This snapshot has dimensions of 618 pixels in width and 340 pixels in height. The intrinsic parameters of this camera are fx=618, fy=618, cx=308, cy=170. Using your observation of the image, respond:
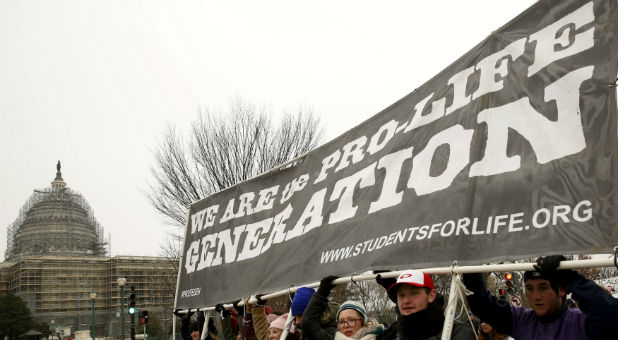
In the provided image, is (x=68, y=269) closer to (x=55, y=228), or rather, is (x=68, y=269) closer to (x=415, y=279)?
(x=55, y=228)

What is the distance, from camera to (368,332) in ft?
13.6

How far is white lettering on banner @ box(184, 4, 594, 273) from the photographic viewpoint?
328 cm

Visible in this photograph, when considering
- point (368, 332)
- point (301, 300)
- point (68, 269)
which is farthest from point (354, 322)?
point (68, 269)

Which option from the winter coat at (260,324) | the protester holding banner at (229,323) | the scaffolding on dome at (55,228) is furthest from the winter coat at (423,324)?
the scaffolding on dome at (55,228)

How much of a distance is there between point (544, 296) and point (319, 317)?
1.65 m

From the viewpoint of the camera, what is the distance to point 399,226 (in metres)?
4.18

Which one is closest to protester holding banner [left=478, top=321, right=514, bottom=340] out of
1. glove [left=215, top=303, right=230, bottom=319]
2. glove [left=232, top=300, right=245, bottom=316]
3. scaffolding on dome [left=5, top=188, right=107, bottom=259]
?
glove [left=232, top=300, right=245, bottom=316]

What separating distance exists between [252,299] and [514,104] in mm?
3289

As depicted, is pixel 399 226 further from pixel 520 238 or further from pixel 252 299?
pixel 252 299

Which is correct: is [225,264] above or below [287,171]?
below

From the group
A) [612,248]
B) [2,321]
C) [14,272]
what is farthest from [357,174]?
[14,272]

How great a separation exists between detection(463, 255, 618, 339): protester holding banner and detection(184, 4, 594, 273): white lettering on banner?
29 centimetres

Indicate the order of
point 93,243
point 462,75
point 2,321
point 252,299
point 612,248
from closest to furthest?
point 612,248 < point 462,75 < point 252,299 < point 2,321 < point 93,243

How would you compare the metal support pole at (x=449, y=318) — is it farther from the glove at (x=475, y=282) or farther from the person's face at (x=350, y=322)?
the person's face at (x=350, y=322)
